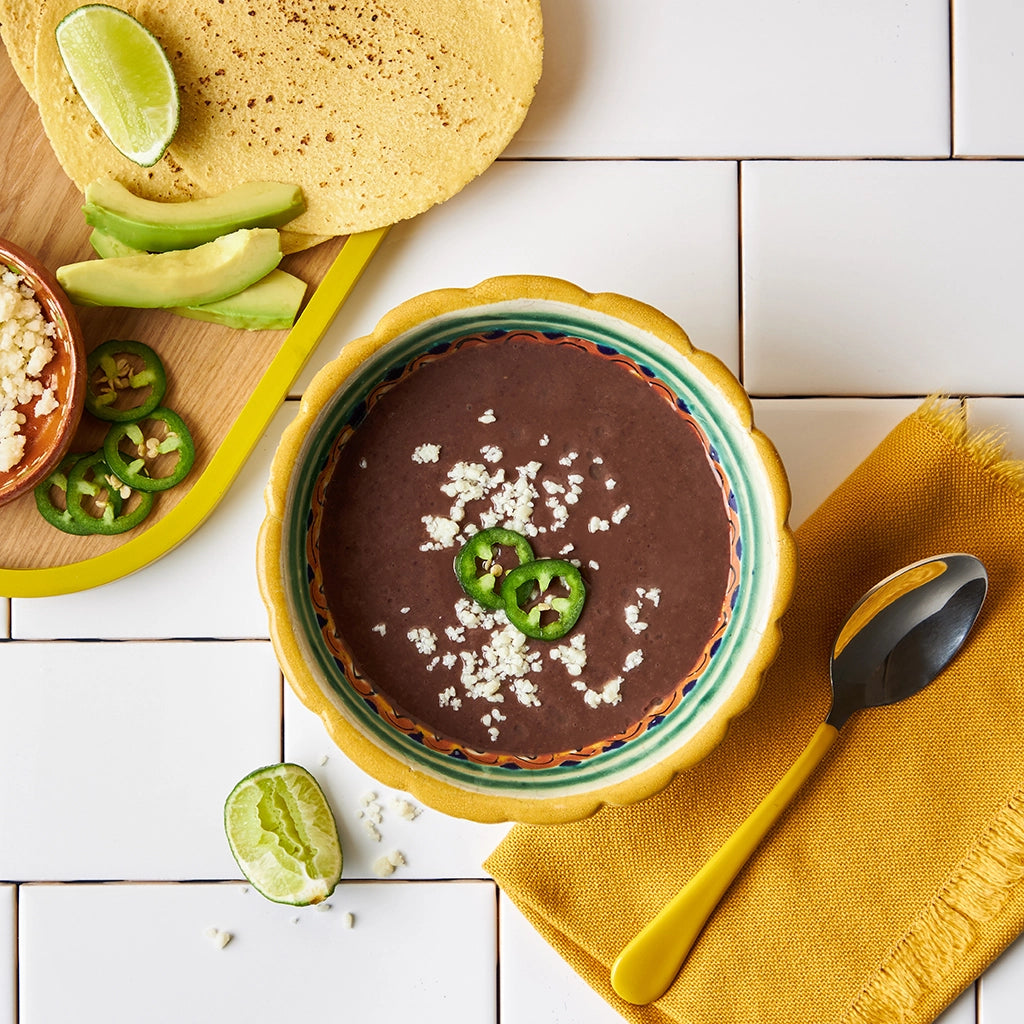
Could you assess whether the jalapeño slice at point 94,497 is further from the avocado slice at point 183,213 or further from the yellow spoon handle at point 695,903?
the yellow spoon handle at point 695,903

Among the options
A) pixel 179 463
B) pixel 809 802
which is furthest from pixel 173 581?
pixel 809 802

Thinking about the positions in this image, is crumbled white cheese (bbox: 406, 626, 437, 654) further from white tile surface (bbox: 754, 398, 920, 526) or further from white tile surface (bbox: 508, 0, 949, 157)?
white tile surface (bbox: 508, 0, 949, 157)

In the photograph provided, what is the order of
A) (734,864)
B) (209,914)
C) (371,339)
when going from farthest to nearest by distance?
(209,914)
(734,864)
(371,339)

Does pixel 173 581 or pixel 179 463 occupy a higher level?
pixel 179 463

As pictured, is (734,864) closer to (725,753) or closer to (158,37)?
(725,753)

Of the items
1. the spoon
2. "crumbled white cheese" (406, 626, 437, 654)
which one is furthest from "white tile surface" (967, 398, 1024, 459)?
"crumbled white cheese" (406, 626, 437, 654)

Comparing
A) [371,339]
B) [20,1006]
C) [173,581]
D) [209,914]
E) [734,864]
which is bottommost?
[20,1006]
